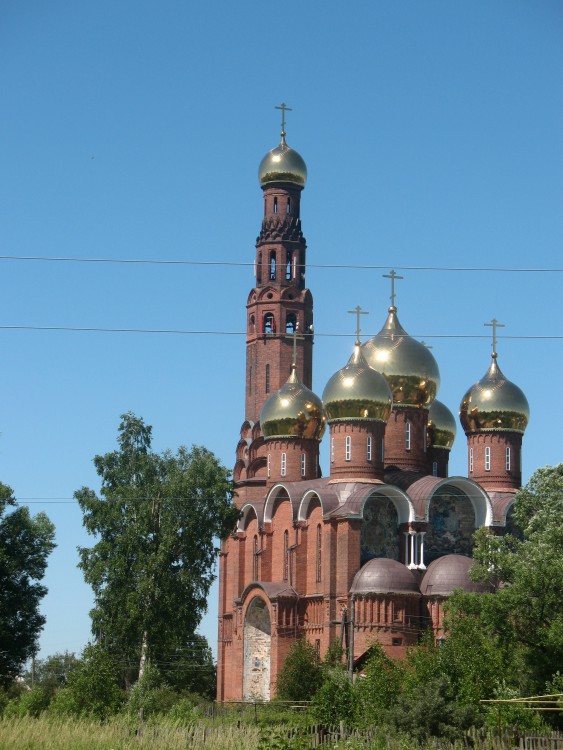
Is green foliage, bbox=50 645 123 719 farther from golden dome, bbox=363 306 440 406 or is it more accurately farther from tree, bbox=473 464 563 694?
golden dome, bbox=363 306 440 406

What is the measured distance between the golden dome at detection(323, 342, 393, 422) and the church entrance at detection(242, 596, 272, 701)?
6.86m

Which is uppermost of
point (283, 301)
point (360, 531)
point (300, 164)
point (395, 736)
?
point (300, 164)

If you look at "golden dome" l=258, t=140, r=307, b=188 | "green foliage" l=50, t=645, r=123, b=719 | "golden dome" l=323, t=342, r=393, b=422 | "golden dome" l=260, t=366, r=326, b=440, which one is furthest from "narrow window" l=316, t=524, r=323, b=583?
"golden dome" l=258, t=140, r=307, b=188

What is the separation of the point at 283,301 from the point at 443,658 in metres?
26.8

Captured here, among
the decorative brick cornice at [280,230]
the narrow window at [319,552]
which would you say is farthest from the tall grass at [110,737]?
the decorative brick cornice at [280,230]

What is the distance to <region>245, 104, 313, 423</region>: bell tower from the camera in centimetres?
5650

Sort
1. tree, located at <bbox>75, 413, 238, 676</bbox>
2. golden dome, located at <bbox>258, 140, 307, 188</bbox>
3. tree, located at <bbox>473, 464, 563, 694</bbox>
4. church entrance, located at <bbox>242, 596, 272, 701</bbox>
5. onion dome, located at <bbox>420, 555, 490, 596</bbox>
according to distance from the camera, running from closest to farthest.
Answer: tree, located at <bbox>473, 464, 563, 694</bbox> < tree, located at <bbox>75, 413, 238, 676</bbox> < onion dome, located at <bbox>420, 555, 490, 596</bbox> < church entrance, located at <bbox>242, 596, 272, 701</bbox> < golden dome, located at <bbox>258, 140, 307, 188</bbox>

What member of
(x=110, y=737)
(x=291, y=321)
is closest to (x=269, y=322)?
(x=291, y=321)

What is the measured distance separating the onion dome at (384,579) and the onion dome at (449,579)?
0.46 metres

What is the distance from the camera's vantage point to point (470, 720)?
25422mm

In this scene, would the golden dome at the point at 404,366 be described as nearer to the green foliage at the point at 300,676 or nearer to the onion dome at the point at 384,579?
the onion dome at the point at 384,579

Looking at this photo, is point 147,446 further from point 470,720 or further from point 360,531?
point 470,720

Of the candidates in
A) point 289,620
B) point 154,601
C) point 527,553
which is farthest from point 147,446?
point 527,553

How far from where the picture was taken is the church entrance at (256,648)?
157 feet
